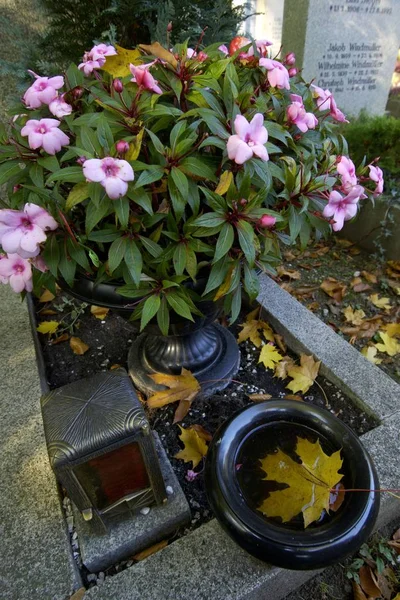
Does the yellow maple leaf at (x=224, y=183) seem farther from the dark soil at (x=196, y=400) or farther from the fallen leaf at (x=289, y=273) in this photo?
the fallen leaf at (x=289, y=273)

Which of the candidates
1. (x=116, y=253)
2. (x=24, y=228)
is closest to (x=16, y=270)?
(x=24, y=228)

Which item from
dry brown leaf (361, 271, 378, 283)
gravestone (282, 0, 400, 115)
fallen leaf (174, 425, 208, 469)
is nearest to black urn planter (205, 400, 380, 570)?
fallen leaf (174, 425, 208, 469)

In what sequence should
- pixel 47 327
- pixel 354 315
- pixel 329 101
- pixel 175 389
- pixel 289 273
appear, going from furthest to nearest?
pixel 289 273 → pixel 354 315 → pixel 47 327 → pixel 175 389 → pixel 329 101

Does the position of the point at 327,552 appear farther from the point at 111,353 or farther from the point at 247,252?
the point at 111,353

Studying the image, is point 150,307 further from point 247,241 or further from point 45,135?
point 45,135

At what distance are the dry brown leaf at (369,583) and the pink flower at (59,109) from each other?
1.90m

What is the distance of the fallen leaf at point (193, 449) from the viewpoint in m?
1.60

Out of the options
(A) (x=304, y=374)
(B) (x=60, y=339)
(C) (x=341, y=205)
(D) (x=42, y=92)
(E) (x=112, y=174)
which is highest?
(D) (x=42, y=92)

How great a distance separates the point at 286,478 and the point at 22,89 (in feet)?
9.44

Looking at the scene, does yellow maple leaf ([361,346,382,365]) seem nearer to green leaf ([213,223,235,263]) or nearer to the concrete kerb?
the concrete kerb

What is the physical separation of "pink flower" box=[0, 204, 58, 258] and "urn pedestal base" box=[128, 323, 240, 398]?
896 millimetres

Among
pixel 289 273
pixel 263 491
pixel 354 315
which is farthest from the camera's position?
pixel 289 273

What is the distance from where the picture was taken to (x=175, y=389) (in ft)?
5.98

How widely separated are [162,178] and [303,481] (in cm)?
108
